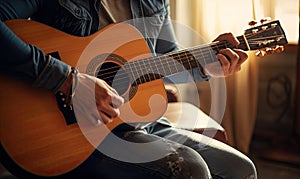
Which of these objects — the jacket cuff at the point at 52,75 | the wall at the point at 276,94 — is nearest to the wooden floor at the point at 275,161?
the wall at the point at 276,94

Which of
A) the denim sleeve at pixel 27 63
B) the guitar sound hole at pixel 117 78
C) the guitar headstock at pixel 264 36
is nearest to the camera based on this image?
the denim sleeve at pixel 27 63

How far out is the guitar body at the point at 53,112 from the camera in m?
1.18

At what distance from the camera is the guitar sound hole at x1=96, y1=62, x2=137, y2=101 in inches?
50.1

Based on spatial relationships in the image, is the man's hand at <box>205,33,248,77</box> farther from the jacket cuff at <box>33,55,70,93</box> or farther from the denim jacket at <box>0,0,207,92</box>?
the jacket cuff at <box>33,55,70,93</box>

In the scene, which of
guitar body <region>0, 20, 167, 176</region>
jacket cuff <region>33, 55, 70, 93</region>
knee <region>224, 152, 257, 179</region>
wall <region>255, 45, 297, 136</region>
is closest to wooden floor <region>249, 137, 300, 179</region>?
wall <region>255, 45, 297, 136</region>

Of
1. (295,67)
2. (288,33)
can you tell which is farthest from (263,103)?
(288,33)

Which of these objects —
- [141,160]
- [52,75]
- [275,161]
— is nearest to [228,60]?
[141,160]

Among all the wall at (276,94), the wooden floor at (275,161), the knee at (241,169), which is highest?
the knee at (241,169)

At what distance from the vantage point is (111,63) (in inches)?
50.9

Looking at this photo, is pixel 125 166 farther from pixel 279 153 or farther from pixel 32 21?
pixel 279 153

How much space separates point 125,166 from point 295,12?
1244 millimetres

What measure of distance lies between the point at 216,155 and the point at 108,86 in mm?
342

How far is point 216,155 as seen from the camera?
1339 mm

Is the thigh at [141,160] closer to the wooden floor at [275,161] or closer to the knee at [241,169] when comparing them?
the knee at [241,169]
